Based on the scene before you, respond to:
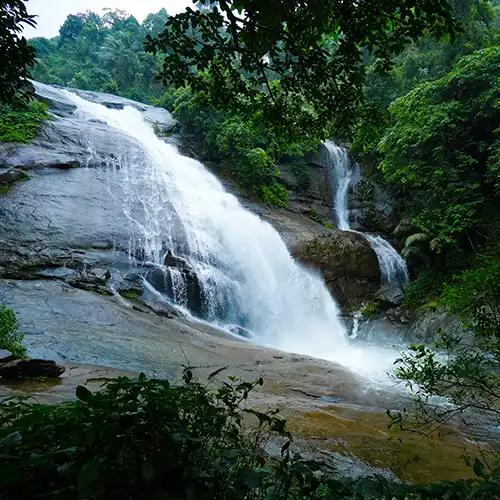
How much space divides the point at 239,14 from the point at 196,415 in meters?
2.77

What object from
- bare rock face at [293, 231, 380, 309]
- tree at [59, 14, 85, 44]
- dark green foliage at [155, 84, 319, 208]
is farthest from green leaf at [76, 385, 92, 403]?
tree at [59, 14, 85, 44]

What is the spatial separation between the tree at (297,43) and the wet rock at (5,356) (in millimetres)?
4211

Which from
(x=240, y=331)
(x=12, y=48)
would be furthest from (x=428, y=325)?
(x=12, y=48)

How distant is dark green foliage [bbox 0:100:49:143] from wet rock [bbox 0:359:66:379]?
40.5ft

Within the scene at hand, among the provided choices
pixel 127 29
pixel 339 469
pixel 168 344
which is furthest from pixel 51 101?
pixel 127 29

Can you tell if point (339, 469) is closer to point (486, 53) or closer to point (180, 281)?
point (180, 281)

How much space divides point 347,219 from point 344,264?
570cm

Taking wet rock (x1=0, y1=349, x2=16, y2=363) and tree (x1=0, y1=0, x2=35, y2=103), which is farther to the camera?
wet rock (x1=0, y1=349, x2=16, y2=363)

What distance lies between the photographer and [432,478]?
158 inches

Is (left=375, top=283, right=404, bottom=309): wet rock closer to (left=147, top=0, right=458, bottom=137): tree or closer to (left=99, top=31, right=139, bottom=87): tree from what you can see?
(left=147, top=0, right=458, bottom=137): tree

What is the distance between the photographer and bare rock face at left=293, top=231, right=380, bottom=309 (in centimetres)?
1633

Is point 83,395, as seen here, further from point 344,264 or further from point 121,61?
point 121,61

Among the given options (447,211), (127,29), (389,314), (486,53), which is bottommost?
(389,314)

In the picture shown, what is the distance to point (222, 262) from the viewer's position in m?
13.9
